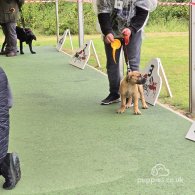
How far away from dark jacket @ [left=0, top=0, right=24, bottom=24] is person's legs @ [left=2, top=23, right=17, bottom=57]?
123mm

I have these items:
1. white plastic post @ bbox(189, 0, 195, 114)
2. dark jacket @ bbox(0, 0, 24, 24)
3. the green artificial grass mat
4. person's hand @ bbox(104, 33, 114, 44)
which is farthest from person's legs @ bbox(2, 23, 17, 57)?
white plastic post @ bbox(189, 0, 195, 114)

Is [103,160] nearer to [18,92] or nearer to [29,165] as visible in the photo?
[29,165]

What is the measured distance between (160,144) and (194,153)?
13.0 inches

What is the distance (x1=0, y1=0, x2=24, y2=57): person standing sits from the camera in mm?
9345

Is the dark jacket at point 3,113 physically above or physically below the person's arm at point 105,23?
below

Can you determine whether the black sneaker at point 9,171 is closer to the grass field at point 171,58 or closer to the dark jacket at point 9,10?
the grass field at point 171,58

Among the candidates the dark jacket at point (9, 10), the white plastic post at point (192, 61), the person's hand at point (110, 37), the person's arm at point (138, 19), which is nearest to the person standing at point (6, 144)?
the person's hand at point (110, 37)

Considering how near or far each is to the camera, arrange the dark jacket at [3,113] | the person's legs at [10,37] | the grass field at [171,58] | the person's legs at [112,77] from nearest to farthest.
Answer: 1. the dark jacket at [3,113]
2. the person's legs at [112,77]
3. the grass field at [171,58]
4. the person's legs at [10,37]

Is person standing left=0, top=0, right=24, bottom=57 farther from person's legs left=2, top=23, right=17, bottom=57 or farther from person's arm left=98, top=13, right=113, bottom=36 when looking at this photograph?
person's arm left=98, top=13, right=113, bottom=36

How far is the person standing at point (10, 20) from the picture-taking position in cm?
935

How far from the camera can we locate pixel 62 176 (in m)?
3.21

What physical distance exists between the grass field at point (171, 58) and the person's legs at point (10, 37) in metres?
1.32

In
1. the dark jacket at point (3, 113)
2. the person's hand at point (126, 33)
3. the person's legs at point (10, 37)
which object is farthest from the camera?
the person's legs at point (10, 37)

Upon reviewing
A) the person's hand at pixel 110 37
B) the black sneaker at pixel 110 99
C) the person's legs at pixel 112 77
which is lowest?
the black sneaker at pixel 110 99
